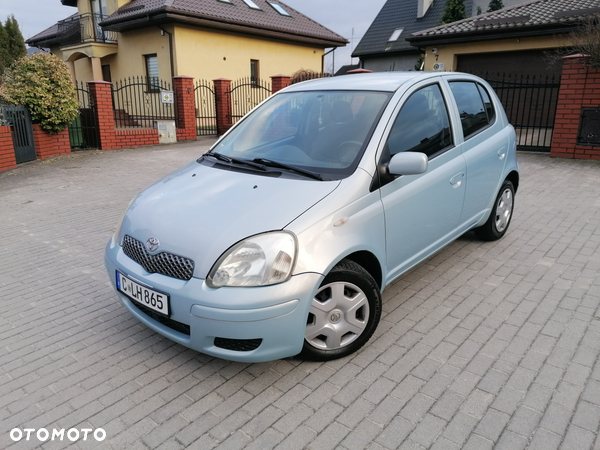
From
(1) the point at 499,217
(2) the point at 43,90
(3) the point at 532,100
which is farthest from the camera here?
(3) the point at 532,100

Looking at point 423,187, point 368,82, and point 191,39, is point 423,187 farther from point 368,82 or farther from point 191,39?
point 191,39

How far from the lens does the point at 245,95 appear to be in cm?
2094

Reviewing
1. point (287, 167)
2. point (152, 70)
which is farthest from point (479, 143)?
point (152, 70)

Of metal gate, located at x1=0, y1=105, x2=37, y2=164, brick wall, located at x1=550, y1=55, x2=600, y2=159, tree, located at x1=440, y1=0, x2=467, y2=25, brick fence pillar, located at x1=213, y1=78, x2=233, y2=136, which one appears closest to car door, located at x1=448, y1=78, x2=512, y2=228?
brick wall, located at x1=550, y1=55, x2=600, y2=159

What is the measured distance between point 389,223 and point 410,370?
97 cm

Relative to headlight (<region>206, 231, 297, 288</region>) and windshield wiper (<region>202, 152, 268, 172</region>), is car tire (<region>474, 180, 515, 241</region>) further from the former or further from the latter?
headlight (<region>206, 231, 297, 288</region>)

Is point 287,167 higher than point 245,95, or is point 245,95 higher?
point 245,95

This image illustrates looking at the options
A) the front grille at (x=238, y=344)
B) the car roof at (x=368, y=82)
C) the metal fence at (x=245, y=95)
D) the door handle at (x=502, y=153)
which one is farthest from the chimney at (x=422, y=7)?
the front grille at (x=238, y=344)

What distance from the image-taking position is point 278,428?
242cm

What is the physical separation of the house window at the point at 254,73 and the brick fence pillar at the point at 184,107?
7897 millimetres

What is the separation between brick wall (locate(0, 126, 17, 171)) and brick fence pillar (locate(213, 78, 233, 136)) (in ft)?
25.8

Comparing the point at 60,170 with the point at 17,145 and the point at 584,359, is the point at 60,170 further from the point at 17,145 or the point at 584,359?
the point at 584,359

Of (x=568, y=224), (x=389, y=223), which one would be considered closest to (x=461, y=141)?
(x=389, y=223)

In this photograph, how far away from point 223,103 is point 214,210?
49.0 ft
